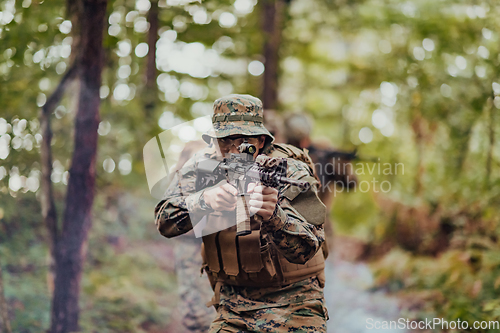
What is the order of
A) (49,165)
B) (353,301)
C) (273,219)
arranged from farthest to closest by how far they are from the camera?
(353,301) → (49,165) → (273,219)

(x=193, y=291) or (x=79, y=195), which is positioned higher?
(x=79, y=195)

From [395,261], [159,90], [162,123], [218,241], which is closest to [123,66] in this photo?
[159,90]

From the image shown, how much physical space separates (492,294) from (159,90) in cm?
606

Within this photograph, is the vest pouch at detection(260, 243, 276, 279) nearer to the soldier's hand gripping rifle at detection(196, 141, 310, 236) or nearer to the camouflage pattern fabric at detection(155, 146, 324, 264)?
the camouflage pattern fabric at detection(155, 146, 324, 264)

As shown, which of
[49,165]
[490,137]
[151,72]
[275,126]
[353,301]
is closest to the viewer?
[49,165]

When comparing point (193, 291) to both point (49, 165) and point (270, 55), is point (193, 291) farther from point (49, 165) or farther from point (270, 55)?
point (270, 55)

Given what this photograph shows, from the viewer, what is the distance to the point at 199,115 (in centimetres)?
833

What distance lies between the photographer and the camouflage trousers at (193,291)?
4711 millimetres

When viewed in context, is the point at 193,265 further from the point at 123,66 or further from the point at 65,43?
the point at 123,66

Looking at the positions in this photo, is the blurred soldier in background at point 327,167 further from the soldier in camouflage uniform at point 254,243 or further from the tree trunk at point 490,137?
the soldier in camouflage uniform at point 254,243

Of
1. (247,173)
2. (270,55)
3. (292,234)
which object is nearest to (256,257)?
(292,234)

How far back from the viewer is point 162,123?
7.29 m

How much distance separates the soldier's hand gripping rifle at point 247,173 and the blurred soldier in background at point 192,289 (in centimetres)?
236

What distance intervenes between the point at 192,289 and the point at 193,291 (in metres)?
0.03
